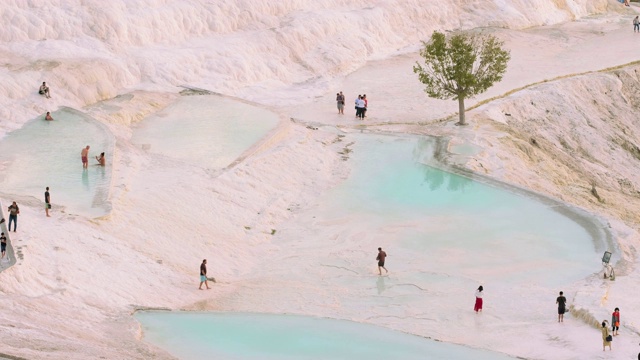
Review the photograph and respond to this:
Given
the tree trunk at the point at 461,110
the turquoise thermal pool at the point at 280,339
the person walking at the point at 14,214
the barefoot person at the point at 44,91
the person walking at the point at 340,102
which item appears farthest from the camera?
the person walking at the point at 340,102

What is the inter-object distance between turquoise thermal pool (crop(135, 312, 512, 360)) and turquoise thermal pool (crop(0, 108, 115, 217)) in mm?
5765

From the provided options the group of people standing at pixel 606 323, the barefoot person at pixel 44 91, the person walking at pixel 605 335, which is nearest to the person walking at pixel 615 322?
the group of people standing at pixel 606 323

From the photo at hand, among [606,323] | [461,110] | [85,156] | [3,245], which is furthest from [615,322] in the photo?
[461,110]

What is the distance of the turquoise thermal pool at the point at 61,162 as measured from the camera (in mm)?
34312

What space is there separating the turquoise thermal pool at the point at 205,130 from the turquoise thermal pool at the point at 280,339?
10645 mm

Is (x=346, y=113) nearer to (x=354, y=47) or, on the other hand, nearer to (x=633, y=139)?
(x=354, y=47)

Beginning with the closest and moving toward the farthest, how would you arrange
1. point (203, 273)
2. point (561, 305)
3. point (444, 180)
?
point (561, 305) → point (203, 273) → point (444, 180)

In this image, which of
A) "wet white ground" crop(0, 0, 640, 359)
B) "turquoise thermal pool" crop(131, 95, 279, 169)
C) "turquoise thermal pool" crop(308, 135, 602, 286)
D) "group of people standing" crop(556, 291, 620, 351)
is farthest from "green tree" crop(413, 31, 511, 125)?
"group of people standing" crop(556, 291, 620, 351)

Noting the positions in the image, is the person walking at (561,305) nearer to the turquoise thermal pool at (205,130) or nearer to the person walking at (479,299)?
the person walking at (479,299)

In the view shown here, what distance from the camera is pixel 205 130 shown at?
43062mm

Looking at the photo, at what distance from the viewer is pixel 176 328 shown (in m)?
29.0

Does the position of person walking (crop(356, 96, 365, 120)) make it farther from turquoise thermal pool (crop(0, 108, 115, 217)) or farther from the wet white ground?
turquoise thermal pool (crop(0, 108, 115, 217))

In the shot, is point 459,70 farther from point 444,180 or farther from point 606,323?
point 606,323

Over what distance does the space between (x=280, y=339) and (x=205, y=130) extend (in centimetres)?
1564
